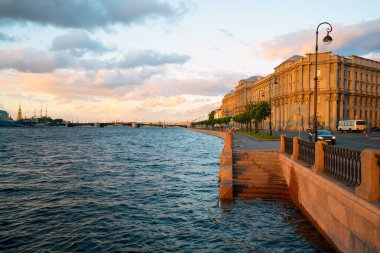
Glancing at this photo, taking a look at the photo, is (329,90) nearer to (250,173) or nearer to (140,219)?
(250,173)

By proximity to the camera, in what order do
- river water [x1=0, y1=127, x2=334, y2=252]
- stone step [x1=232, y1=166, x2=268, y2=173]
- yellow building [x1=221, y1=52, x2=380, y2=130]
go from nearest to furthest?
river water [x1=0, y1=127, x2=334, y2=252] → stone step [x1=232, y1=166, x2=268, y2=173] → yellow building [x1=221, y1=52, x2=380, y2=130]

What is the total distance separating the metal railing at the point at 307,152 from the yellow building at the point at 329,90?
230 ft

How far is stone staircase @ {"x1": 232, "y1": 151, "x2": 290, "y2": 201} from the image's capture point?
17250 mm

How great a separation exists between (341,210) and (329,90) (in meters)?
91.7

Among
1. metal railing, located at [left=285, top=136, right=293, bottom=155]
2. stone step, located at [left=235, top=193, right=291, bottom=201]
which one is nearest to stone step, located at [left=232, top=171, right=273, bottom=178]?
stone step, located at [left=235, top=193, right=291, bottom=201]

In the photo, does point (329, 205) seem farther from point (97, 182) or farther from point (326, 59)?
point (326, 59)

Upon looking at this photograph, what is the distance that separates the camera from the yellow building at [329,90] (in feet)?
304

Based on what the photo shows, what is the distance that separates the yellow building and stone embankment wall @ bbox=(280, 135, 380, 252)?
7409cm

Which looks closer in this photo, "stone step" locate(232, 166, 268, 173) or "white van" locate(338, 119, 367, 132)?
"stone step" locate(232, 166, 268, 173)

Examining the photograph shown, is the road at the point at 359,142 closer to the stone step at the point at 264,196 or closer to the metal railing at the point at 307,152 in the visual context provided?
the metal railing at the point at 307,152

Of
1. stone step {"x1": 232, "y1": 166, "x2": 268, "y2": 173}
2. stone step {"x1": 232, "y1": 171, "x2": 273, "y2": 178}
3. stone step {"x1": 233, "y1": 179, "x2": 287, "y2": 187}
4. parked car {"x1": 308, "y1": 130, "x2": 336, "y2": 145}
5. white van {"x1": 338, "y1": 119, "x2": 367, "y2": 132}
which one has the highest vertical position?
white van {"x1": 338, "y1": 119, "x2": 367, "y2": 132}

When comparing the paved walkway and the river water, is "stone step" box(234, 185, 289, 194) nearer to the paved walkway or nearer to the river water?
the river water

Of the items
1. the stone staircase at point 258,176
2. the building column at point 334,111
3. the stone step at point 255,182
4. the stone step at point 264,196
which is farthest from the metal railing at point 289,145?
the building column at point 334,111

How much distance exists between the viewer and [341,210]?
8750mm
